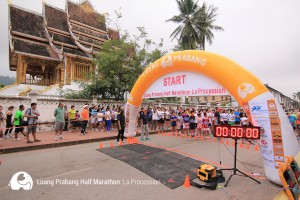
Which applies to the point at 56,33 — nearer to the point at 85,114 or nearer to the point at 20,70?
the point at 20,70

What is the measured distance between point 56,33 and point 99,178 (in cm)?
2515

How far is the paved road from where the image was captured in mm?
4008

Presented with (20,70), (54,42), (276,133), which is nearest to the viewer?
(276,133)

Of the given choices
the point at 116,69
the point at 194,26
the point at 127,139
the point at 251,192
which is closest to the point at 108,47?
the point at 116,69

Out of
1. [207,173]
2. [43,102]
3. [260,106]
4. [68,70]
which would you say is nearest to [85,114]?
[43,102]

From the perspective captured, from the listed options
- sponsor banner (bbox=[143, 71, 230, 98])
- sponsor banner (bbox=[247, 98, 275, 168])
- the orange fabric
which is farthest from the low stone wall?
sponsor banner (bbox=[247, 98, 275, 168])

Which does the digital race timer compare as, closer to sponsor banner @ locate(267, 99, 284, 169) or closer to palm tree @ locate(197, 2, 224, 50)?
sponsor banner @ locate(267, 99, 284, 169)

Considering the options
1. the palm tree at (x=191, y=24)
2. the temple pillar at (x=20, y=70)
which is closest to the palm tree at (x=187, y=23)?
the palm tree at (x=191, y=24)

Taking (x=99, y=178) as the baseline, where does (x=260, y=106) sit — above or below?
above

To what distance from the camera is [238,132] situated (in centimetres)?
473

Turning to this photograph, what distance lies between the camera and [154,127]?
48.8 ft

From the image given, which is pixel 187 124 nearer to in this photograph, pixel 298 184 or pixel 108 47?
pixel 298 184

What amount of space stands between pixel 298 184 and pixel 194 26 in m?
24.2

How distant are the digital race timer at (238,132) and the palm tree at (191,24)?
20.7m
